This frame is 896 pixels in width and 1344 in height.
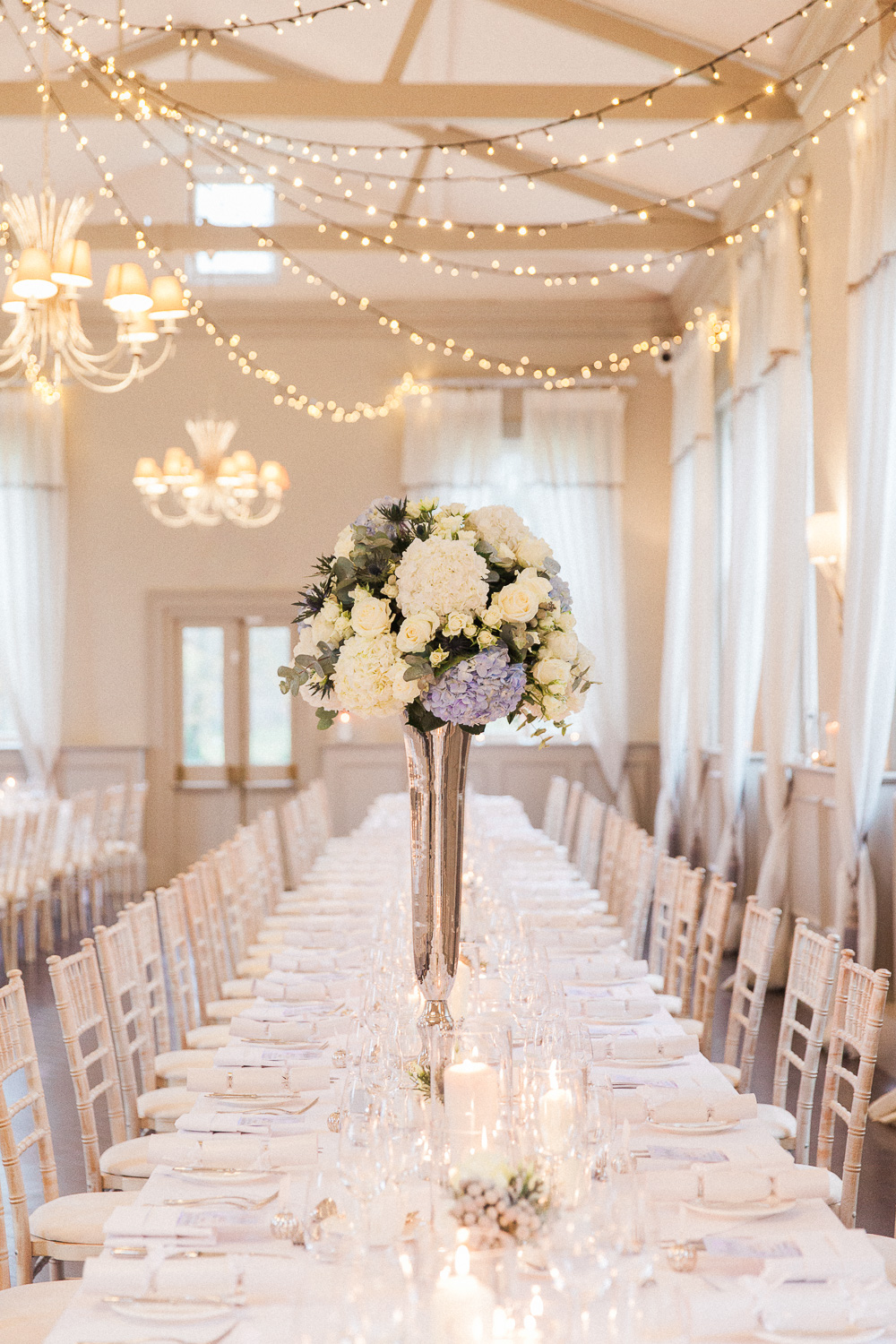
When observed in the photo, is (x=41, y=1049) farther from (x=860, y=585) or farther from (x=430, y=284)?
(x=430, y=284)

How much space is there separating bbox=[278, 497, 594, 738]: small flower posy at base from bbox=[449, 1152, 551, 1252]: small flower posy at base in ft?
2.81

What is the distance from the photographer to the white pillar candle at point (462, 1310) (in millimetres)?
1495

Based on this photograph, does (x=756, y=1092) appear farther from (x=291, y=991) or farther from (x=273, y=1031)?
(x=273, y=1031)

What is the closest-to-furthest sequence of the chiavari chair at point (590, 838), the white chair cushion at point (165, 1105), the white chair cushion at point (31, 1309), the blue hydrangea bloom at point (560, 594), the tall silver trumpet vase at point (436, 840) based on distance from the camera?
the white chair cushion at point (31, 1309)
the blue hydrangea bloom at point (560, 594)
the tall silver trumpet vase at point (436, 840)
the white chair cushion at point (165, 1105)
the chiavari chair at point (590, 838)

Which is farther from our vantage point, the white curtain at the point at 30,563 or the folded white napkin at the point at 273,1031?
the white curtain at the point at 30,563

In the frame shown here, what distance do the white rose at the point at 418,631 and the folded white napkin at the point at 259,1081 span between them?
96 cm

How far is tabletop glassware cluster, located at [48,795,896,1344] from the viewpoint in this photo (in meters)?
1.54

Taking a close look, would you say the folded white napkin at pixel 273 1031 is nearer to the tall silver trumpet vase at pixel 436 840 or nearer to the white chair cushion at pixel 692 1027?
the tall silver trumpet vase at pixel 436 840

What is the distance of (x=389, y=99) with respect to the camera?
22.7 ft

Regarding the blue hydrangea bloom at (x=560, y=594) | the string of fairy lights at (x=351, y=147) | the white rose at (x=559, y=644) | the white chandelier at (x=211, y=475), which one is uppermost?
the string of fairy lights at (x=351, y=147)

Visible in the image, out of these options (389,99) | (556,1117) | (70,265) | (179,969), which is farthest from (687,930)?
(389,99)

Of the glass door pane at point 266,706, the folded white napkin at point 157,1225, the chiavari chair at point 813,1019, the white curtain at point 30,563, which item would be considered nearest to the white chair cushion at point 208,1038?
the chiavari chair at point 813,1019

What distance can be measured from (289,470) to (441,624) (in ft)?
29.0

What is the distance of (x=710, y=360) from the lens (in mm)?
9094
